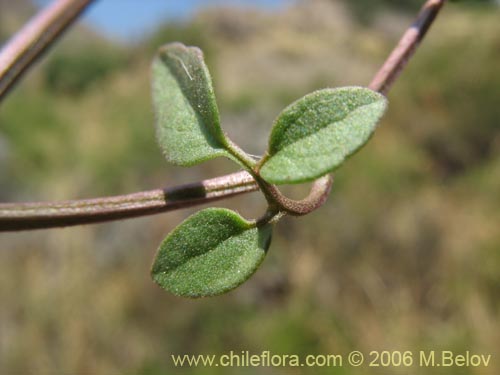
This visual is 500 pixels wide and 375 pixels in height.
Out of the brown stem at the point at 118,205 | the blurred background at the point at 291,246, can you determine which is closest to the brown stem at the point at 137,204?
the brown stem at the point at 118,205

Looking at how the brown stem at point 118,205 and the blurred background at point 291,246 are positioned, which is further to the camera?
the blurred background at point 291,246

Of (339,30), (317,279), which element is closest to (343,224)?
(317,279)

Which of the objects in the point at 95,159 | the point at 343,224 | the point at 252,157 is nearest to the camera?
the point at 252,157

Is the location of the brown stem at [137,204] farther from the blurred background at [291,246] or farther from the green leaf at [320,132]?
the blurred background at [291,246]

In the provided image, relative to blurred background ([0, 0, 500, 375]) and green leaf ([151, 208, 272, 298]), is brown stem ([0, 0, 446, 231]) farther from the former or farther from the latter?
blurred background ([0, 0, 500, 375])

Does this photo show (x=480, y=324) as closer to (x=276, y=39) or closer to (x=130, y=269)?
(x=130, y=269)

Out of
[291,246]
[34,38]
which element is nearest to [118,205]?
[34,38]
